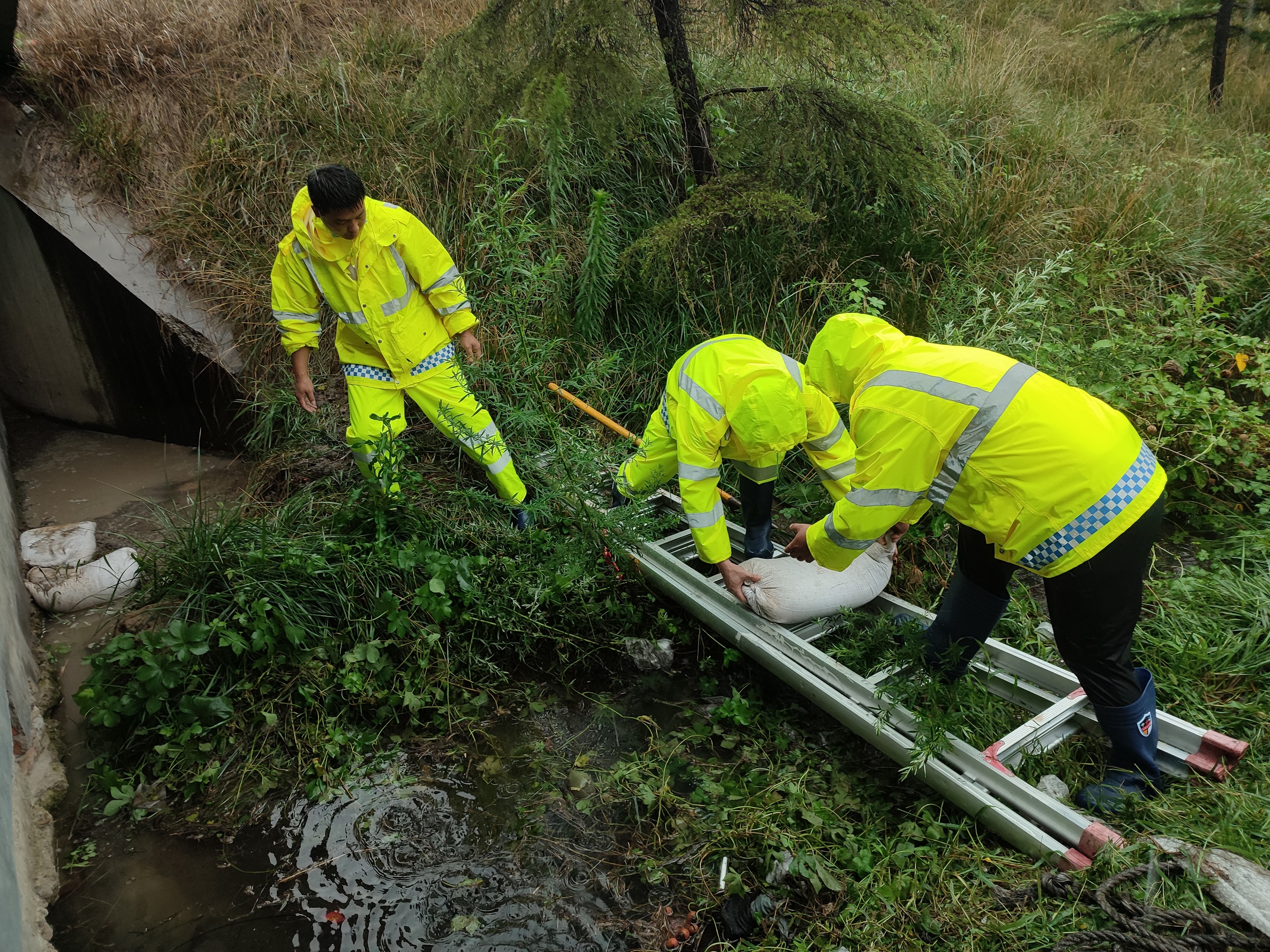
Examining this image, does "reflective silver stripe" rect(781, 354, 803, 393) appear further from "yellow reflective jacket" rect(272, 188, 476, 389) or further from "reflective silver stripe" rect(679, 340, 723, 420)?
"yellow reflective jacket" rect(272, 188, 476, 389)

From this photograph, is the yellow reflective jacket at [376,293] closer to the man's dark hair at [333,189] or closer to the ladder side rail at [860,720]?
the man's dark hair at [333,189]

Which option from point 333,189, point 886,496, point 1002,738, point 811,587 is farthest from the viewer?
point 333,189

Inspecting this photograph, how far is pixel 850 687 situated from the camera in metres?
2.99

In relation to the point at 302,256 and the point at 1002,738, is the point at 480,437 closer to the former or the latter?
the point at 302,256

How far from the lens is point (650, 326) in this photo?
516 centimetres

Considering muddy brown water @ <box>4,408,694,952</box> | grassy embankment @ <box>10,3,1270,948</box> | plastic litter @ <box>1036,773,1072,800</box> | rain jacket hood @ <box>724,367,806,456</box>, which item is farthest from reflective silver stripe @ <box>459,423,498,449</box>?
plastic litter @ <box>1036,773,1072,800</box>

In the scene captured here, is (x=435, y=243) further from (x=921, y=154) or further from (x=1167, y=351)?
(x=1167, y=351)

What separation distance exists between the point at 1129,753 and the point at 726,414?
1.81 m

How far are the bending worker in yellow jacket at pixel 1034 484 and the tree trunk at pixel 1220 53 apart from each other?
24.8 feet

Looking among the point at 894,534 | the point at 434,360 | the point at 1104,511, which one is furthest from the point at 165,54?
the point at 1104,511

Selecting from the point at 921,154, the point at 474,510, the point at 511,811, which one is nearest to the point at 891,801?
the point at 511,811

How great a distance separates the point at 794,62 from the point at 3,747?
503cm

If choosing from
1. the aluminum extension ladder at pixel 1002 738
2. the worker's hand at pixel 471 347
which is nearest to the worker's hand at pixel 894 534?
the aluminum extension ladder at pixel 1002 738

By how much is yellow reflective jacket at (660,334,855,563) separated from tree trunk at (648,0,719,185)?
2.37 m
